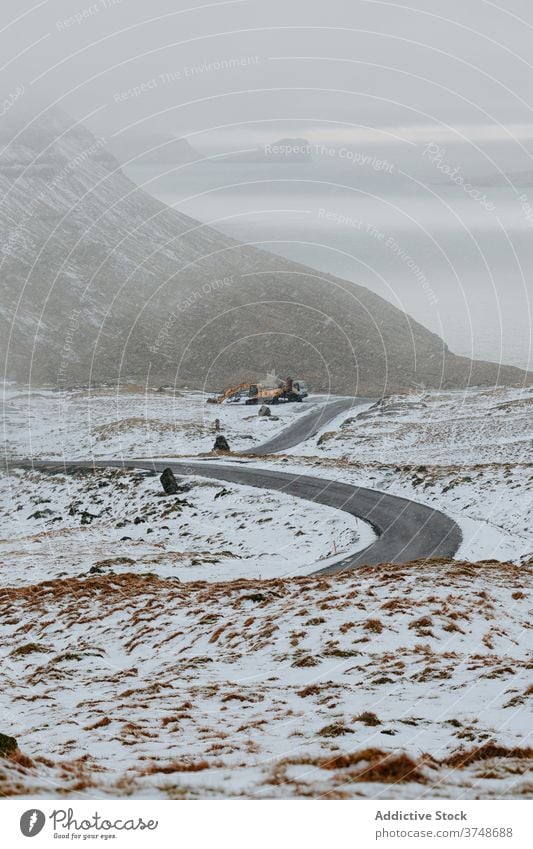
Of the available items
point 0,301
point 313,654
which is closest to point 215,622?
point 313,654

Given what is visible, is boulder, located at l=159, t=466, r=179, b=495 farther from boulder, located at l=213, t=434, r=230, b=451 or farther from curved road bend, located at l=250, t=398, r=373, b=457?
boulder, located at l=213, t=434, r=230, b=451

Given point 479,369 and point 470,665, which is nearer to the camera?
point 470,665

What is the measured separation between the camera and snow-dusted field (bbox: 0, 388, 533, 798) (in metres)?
11.0

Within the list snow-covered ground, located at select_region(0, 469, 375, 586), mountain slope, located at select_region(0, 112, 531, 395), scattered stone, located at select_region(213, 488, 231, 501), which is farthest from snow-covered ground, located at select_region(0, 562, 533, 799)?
mountain slope, located at select_region(0, 112, 531, 395)

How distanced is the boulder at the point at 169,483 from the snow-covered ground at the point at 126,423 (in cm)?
1852

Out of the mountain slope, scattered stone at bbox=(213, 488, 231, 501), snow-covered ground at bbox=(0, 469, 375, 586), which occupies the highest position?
the mountain slope

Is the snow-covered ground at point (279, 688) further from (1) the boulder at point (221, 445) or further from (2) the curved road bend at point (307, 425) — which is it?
(2) the curved road bend at point (307, 425)

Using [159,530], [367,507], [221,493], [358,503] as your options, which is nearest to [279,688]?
[367,507]

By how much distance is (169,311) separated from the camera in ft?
546

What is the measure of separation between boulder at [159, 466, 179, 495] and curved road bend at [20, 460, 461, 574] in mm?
3893

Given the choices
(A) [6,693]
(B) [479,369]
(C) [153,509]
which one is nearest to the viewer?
(A) [6,693]

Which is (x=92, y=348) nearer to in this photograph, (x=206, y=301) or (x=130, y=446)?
(x=206, y=301)
